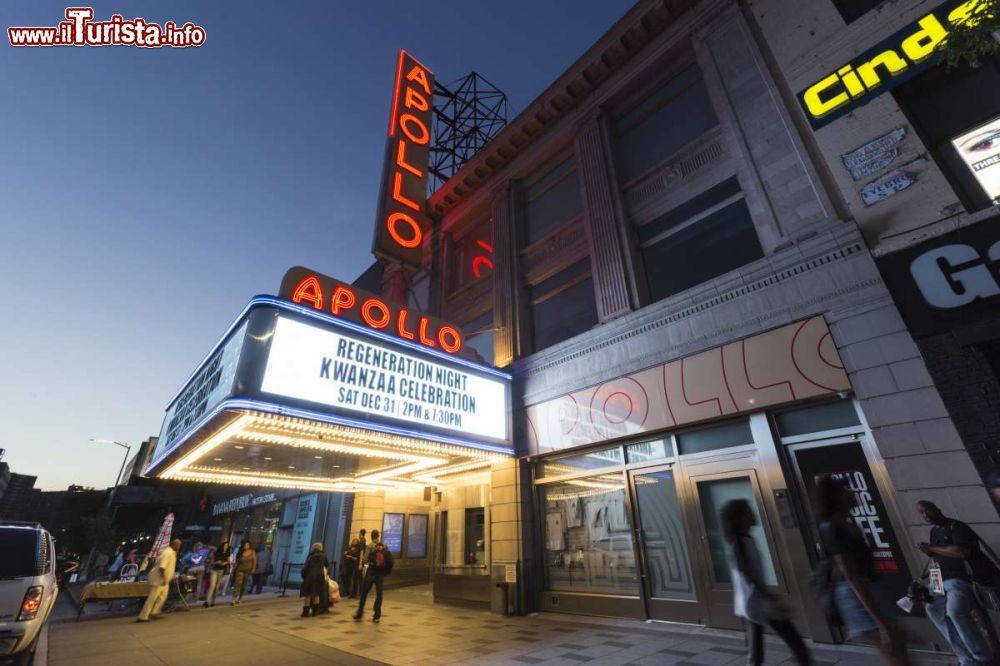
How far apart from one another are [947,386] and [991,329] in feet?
3.03

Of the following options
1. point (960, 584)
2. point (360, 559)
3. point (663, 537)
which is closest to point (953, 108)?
point (960, 584)

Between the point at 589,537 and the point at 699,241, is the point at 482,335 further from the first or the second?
the point at 699,241

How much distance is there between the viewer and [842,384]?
285 inches

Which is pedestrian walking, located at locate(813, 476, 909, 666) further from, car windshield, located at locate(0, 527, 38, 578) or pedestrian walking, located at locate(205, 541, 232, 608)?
pedestrian walking, located at locate(205, 541, 232, 608)

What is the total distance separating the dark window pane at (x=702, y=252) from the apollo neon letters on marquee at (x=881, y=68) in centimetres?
220

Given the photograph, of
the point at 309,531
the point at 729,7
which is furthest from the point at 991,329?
the point at 309,531

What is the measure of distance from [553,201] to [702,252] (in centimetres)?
629

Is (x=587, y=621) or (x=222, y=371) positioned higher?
(x=222, y=371)

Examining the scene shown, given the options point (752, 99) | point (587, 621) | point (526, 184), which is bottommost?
point (587, 621)

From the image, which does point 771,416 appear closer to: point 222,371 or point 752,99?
point 752,99

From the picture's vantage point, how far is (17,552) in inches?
283

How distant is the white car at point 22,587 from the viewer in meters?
6.47

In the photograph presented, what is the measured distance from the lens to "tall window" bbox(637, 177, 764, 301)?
988 centimetres

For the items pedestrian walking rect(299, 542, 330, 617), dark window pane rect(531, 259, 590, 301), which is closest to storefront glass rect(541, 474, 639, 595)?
dark window pane rect(531, 259, 590, 301)
